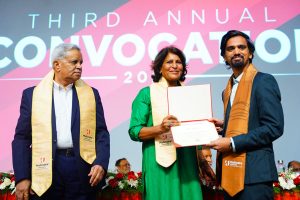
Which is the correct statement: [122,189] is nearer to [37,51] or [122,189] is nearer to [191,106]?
[191,106]

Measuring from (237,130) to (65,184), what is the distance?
1.03 meters

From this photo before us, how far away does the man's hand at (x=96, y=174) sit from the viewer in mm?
2095

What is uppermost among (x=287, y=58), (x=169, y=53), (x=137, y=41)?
(x=137, y=41)

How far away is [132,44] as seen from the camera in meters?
4.67

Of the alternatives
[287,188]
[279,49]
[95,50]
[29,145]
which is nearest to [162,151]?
[29,145]

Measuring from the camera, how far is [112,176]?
3004 mm

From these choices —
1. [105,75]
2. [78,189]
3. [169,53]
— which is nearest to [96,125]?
[78,189]

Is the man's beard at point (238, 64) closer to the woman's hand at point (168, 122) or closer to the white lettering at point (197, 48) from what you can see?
the woman's hand at point (168, 122)

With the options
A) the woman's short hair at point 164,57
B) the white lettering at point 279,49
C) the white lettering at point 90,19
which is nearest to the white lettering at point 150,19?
the white lettering at point 90,19

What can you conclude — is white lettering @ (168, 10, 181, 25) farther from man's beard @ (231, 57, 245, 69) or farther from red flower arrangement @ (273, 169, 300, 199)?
man's beard @ (231, 57, 245, 69)

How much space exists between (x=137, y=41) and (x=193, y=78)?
2.87ft

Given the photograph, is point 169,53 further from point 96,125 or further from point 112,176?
point 112,176

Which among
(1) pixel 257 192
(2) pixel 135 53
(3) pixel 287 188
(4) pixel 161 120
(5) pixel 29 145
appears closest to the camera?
(1) pixel 257 192

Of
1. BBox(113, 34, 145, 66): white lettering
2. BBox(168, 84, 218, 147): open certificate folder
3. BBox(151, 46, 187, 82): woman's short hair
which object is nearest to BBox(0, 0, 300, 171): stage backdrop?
BBox(113, 34, 145, 66): white lettering
